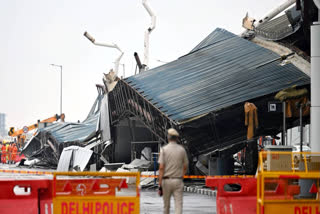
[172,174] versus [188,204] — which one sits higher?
[172,174]

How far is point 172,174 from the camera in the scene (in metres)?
12.6

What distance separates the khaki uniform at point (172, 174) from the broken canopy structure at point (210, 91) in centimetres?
1978

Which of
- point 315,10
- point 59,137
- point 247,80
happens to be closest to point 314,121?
point 315,10

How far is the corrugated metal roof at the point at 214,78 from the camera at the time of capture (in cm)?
3378

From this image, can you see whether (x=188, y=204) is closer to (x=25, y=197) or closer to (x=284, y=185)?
(x=284, y=185)

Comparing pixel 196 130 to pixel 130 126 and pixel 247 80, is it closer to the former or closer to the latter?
pixel 247 80

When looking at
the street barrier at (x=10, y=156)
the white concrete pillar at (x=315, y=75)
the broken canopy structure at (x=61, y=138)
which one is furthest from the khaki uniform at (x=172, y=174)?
the street barrier at (x=10, y=156)

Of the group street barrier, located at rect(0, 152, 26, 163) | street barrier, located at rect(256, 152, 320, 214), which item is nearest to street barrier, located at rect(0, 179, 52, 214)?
street barrier, located at rect(256, 152, 320, 214)

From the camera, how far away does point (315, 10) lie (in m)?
25.1

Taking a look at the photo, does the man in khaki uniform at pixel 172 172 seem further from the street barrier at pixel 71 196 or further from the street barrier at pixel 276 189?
the street barrier at pixel 276 189

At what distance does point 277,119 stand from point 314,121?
14.7 metres

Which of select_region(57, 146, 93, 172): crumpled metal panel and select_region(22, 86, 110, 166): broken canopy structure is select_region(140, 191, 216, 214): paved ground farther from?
select_region(22, 86, 110, 166): broken canopy structure

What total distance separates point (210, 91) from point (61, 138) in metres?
26.1

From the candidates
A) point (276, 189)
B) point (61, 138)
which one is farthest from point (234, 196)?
point (61, 138)
